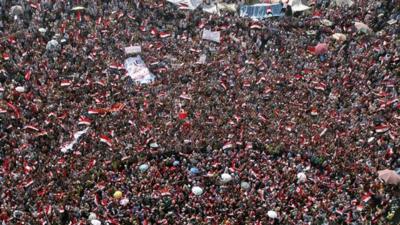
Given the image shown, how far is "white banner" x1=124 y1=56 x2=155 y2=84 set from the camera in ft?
84.7

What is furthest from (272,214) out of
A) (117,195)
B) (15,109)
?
(15,109)

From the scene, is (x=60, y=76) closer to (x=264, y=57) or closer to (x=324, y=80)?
(x=264, y=57)

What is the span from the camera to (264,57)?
28109mm

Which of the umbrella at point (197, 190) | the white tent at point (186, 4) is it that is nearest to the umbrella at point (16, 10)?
the white tent at point (186, 4)

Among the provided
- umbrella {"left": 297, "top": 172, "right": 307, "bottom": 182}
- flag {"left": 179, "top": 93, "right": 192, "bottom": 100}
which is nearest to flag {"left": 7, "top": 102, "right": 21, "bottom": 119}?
flag {"left": 179, "top": 93, "right": 192, "bottom": 100}

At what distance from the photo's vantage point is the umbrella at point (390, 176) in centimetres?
1988

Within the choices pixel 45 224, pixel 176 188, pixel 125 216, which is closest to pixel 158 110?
pixel 176 188

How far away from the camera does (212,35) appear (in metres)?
29.4

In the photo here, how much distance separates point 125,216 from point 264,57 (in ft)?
46.5

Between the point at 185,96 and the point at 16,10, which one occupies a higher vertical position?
the point at 16,10

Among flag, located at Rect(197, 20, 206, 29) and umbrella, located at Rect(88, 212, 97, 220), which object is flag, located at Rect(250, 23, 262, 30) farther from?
umbrella, located at Rect(88, 212, 97, 220)

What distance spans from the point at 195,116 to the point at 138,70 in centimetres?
517

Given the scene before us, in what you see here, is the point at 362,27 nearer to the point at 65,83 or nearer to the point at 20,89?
the point at 65,83

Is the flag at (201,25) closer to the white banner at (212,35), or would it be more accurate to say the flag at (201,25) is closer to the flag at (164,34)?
the white banner at (212,35)
